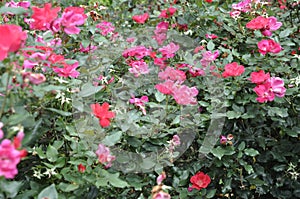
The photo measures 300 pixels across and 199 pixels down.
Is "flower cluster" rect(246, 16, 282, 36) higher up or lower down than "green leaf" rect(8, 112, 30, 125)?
lower down

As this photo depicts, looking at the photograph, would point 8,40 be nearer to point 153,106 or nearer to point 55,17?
point 55,17

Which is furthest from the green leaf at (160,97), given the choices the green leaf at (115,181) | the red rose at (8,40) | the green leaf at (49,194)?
the red rose at (8,40)

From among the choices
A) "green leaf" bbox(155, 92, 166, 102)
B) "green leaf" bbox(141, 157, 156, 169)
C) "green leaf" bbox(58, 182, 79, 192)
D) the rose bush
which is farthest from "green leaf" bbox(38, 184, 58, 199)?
"green leaf" bbox(155, 92, 166, 102)

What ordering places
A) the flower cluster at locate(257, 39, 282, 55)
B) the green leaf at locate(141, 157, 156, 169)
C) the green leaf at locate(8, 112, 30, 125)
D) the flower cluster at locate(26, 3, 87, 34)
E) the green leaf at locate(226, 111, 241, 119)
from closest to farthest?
the green leaf at locate(8, 112, 30, 125) → the flower cluster at locate(26, 3, 87, 34) → the green leaf at locate(141, 157, 156, 169) → the green leaf at locate(226, 111, 241, 119) → the flower cluster at locate(257, 39, 282, 55)

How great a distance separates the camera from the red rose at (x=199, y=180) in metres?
1.76

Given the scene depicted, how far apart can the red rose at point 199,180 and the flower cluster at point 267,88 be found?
0.35 metres

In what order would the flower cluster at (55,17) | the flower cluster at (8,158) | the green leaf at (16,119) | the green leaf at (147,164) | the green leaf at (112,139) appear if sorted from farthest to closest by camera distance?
the green leaf at (147,164), the green leaf at (112,139), the flower cluster at (55,17), the green leaf at (16,119), the flower cluster at (8,158)

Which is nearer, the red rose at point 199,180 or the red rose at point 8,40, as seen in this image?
the red rose at point 8,40

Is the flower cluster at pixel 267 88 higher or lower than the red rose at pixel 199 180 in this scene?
higher

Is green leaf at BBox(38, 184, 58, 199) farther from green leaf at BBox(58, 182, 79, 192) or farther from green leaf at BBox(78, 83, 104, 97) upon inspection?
green leaf at BBox(78, 83, 104, 97)

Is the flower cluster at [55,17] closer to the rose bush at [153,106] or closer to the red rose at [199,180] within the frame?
the rose bush at [153,106]

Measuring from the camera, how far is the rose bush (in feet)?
4.27

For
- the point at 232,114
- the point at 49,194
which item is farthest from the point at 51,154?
the point at 232,114

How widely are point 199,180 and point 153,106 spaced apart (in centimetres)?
35
